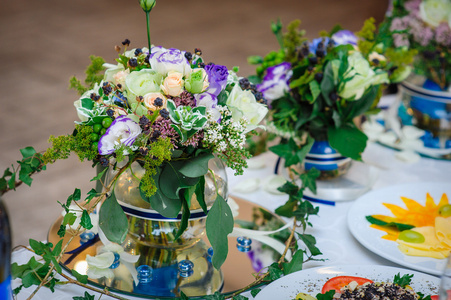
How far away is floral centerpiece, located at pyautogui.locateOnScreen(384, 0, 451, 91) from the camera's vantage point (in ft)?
5.19

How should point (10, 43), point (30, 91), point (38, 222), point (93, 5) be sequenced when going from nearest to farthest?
point (38, 222) < point (30, 91) < point (10, 43) < point (93, 5)

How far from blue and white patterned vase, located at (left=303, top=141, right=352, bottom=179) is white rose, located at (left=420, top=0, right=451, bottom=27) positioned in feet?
1.79

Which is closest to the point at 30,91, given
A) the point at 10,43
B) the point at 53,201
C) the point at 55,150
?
the point at 10,43

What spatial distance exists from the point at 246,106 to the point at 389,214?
0.49 meters

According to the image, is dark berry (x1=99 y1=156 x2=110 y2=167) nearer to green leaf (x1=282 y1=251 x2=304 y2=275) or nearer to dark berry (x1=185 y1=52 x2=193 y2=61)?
dark berry (x1=185 y1=52 x2=193 y2=61)

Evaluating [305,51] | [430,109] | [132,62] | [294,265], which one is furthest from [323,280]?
[430,109]

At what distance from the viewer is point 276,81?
130cm

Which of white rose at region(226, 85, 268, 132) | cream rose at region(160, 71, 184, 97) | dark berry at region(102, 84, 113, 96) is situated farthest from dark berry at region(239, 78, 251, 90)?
dark berry at region(102, 84, 113, 96)

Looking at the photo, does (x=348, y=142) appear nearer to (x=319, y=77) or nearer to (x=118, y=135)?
(x=319, y=77)

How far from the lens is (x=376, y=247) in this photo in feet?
3.57

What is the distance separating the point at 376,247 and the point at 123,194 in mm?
536

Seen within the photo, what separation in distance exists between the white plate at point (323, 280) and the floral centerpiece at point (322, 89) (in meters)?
0.40

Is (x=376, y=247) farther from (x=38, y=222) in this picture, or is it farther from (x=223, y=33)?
(x=223, y=33)

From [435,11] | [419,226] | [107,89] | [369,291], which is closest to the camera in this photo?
[369,291]
